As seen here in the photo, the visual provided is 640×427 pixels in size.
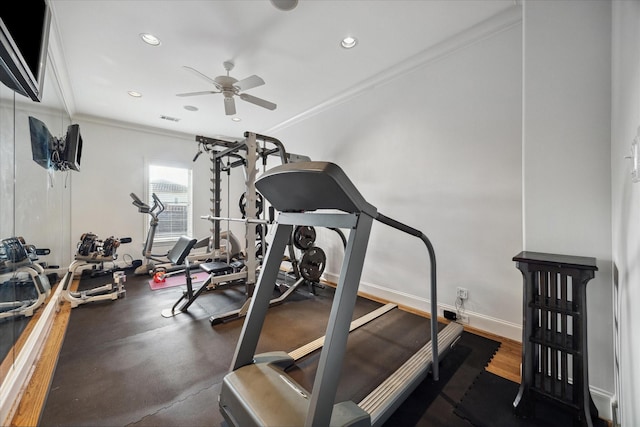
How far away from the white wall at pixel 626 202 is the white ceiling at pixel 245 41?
60.8 inches

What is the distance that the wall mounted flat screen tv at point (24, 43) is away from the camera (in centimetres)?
115

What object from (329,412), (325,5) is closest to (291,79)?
(325,5)

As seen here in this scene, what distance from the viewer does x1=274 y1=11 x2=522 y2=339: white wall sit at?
2.48 metres

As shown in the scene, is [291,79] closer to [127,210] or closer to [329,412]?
[329,412]

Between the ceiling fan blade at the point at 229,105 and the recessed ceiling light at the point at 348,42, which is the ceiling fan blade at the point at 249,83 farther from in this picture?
the recessed ceiling light at the point at 348,42

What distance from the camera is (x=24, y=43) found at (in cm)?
133

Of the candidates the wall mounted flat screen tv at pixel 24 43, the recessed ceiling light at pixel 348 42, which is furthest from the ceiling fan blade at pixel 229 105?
the wall mounted flat screen tv at pixel 24 43

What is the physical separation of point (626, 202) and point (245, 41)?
3.42 m

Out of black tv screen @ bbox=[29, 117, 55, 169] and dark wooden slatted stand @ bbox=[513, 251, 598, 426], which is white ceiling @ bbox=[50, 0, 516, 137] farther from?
dark wooden slatted stand @ bbox=[513, 251, 598, 426]

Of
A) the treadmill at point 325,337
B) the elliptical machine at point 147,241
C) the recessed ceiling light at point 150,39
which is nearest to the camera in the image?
the treadmill at point 325,337

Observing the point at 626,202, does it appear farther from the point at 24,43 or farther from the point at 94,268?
the point at 94,268

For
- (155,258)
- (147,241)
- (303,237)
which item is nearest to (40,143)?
(147,241)

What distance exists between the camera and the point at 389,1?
2.25m

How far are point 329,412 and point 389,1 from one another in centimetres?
309
